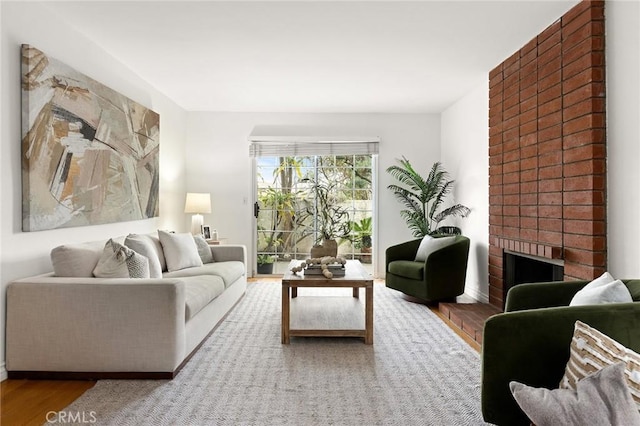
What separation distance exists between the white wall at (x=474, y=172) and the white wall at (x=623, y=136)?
202 cm

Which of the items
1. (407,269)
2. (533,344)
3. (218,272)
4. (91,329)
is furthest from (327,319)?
(533,344)

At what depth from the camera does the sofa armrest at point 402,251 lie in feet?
18.3

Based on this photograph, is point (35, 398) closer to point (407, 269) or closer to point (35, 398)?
point (35, 398)

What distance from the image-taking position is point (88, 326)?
2805 mm

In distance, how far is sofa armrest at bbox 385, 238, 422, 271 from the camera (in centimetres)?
558

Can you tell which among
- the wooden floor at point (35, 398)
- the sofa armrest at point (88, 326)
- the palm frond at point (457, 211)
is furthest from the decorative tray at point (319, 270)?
the palm frond at point (457, 211)

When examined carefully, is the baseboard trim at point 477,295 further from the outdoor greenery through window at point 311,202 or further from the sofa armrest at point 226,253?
the sofa armrest at point 226,253

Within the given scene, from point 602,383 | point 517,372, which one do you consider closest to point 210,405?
point 517,372

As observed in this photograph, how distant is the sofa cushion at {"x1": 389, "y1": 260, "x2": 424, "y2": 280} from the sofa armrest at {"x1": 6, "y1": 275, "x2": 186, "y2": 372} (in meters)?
2.86

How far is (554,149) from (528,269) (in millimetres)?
1232

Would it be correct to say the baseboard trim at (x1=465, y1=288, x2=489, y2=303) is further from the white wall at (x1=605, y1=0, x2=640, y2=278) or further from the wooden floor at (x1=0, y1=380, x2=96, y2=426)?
the wooden floor at (x1=0, y1=380, x2=96, y2=426)

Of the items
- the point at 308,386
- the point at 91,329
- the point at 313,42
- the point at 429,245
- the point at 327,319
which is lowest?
the point at 308,386

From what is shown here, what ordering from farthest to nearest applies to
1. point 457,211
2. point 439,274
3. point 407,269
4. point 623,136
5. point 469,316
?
1. point 457,211
2. point 407,269
3. point 439,274
4. point 469,316
5. point 623,136

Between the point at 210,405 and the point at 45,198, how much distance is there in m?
1.86
